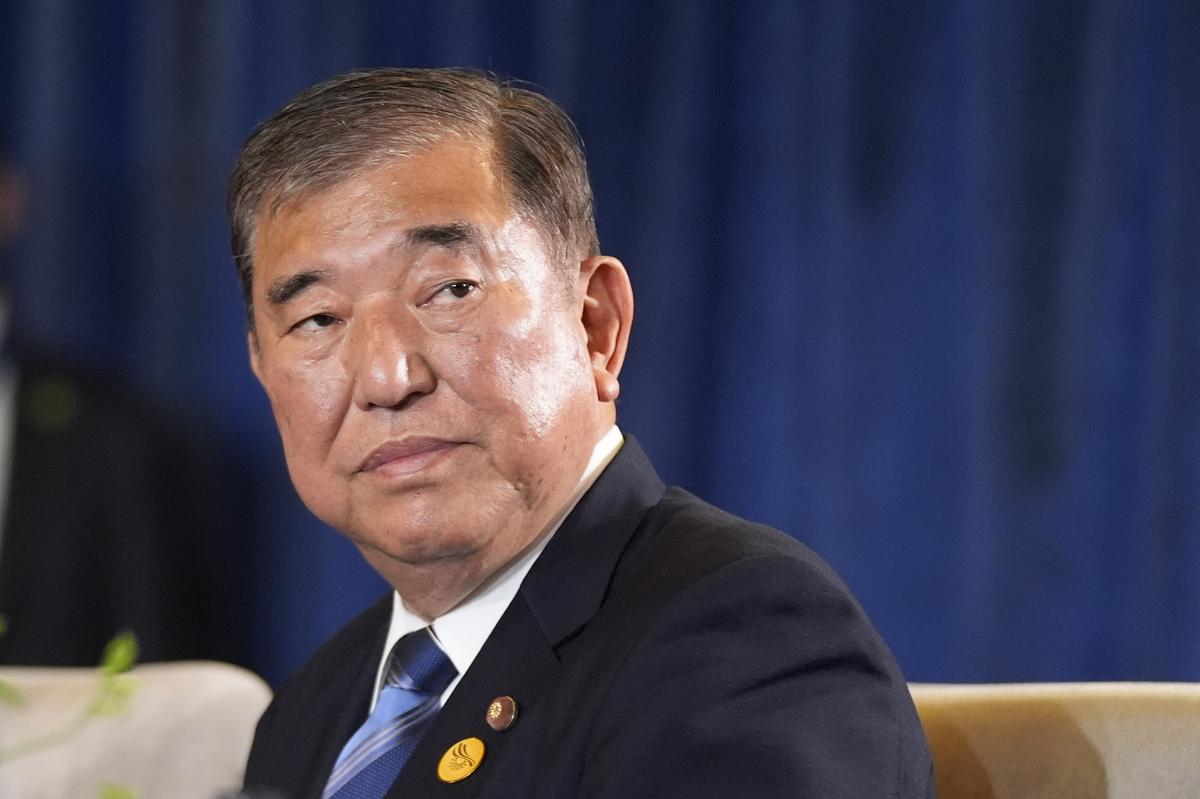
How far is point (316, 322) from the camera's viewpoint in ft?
5.00

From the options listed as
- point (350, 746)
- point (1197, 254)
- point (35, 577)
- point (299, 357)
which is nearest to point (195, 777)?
point (350, 746)

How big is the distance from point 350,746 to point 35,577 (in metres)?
1.86

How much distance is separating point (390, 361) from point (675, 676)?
46cm

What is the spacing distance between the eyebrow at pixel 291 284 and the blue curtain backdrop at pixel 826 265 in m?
1.47

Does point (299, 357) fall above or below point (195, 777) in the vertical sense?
above

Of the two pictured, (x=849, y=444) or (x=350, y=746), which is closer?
(x=350, y=746)

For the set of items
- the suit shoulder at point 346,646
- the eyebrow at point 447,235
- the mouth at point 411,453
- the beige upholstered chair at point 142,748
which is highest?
the eyebrow at point 447,235

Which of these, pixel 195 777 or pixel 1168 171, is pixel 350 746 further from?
pixel 1168 171

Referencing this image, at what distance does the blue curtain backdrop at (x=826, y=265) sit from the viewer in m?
2.64

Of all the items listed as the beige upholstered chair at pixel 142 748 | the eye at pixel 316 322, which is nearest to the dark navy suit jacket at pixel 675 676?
the eye at pixel 316 322

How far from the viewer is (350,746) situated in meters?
1.57

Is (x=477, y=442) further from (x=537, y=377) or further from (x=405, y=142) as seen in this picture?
(x=405, y=142)

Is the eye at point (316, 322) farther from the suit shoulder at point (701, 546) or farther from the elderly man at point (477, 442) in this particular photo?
the suit shoulder at point (701, 546)

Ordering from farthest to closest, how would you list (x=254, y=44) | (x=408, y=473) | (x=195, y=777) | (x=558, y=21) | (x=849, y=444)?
(x=254, y=44)
(x=558, y=21)
(x=849, y=444)
(x=195, y=777)
(x=408, y=473)
